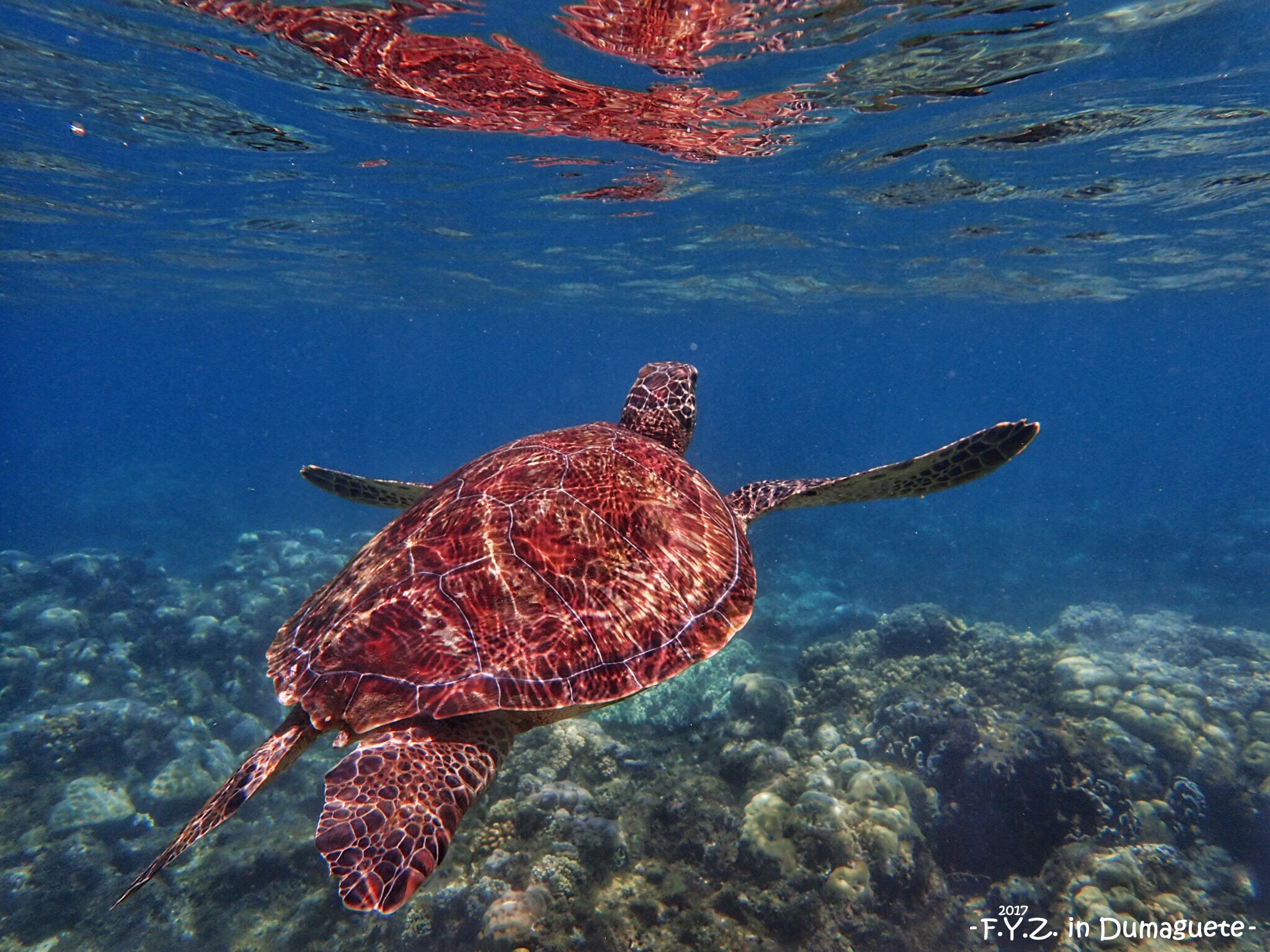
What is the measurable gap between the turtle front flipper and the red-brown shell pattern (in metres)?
0.19

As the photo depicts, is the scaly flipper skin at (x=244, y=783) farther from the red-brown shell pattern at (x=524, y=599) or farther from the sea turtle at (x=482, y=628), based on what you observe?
the red-brown shell pattern at (x=524, y=599)

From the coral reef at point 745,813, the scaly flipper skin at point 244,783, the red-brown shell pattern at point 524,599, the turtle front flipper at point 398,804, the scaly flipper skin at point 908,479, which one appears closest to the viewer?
the turtle front flipper at point 398,804

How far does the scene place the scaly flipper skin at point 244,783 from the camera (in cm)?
285

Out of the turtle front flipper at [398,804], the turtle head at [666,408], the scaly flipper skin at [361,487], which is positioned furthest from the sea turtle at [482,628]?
the scaly flipper skin at [361,487]

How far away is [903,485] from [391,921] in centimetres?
643

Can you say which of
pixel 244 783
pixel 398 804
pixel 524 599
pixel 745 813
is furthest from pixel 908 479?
pixel 244 783

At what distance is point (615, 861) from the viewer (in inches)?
246

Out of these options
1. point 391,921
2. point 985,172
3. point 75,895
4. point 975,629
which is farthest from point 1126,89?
point 75,895

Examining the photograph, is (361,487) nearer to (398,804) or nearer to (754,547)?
(398,804)

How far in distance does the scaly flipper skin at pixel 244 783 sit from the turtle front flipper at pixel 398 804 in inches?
16.6

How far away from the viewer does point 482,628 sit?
3443 mm

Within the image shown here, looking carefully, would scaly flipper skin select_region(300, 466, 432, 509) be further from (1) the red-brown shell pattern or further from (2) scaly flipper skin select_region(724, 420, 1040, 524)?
(2) scaly flipper skin select_region(724, 420, 1040, 524)

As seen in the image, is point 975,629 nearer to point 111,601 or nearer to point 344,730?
point 344,730

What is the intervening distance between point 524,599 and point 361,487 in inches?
151
